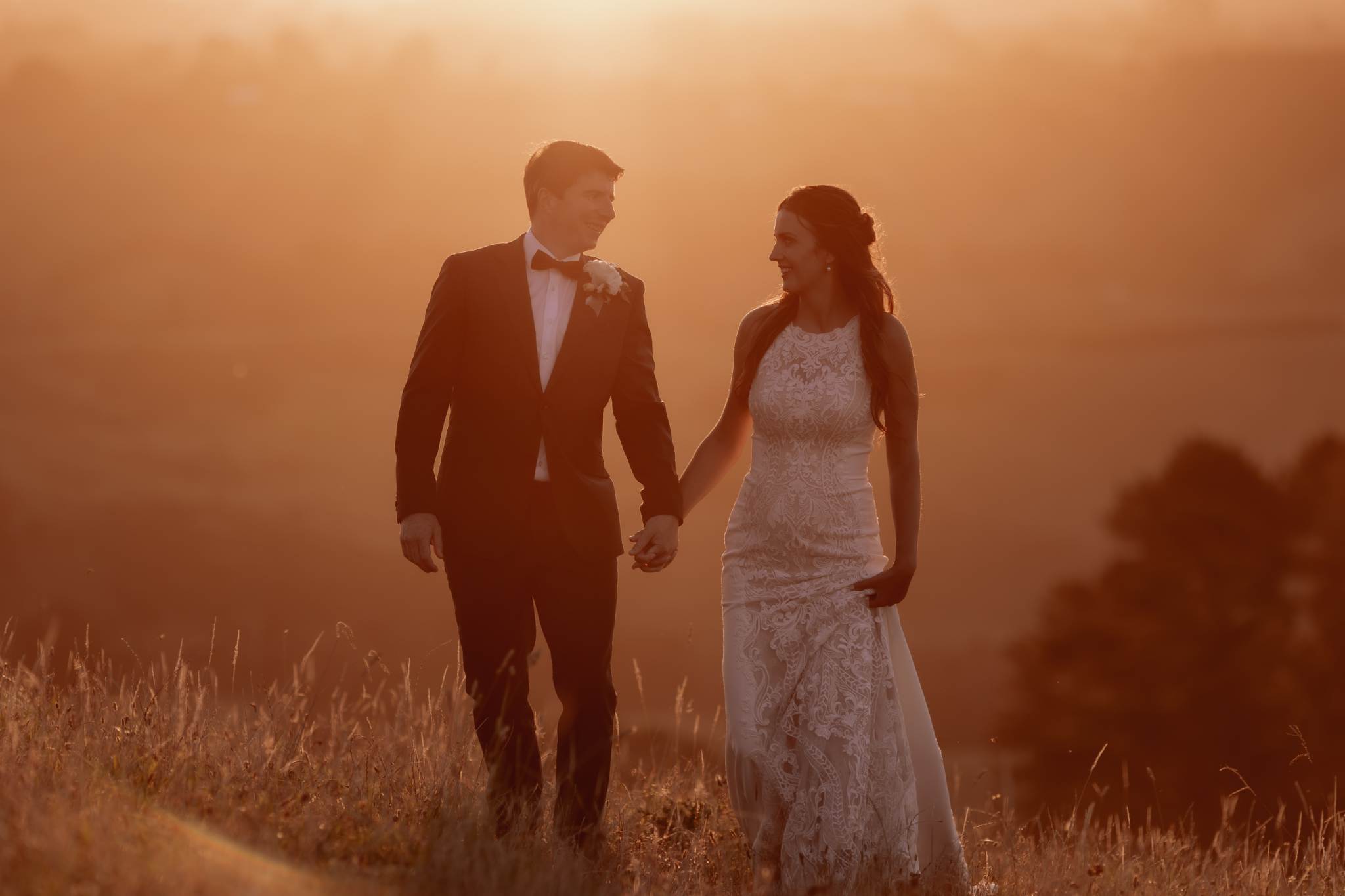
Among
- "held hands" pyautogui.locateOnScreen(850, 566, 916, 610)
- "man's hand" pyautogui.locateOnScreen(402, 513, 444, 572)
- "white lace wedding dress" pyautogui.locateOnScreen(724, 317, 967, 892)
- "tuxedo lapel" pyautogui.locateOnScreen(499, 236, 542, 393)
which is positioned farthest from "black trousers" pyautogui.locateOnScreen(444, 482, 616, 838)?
"held hands" pyautogui.locateOnScreen(850, 566, 916, 610)

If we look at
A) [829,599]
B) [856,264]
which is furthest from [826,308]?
[829,599]

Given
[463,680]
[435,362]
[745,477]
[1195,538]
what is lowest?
[1195,538]

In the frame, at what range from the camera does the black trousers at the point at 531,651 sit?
5.45 meters

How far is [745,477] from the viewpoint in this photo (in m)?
6.20

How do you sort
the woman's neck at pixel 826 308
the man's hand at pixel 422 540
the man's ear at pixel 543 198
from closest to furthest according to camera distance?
the man's hand at pixel 422 540 → the man's ear at pixel 543 198 → the woman's neck at pixel 826 308

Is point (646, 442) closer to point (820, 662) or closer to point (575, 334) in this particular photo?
point (575, 334)

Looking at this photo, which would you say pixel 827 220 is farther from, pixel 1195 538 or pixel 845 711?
pixel 1195 538

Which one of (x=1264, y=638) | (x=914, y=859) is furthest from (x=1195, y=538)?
(x=914, y=859)

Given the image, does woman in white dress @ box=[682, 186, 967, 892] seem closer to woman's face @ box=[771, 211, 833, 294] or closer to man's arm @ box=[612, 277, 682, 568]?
woman's face @ box=[771, 211, 833, 294]

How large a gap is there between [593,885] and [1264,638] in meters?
25.1

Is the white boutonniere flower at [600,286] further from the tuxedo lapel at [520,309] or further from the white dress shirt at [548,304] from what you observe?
the tuxedo lapel at [520,309]

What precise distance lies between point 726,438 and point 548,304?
46.4 inches

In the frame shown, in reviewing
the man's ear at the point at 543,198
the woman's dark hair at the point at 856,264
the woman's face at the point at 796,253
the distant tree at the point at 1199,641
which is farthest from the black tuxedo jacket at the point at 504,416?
the distant tree at the point at 1199,641

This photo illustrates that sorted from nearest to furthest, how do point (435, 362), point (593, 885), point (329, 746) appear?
point (593, 885), point (435, 362), point (329, 746)
